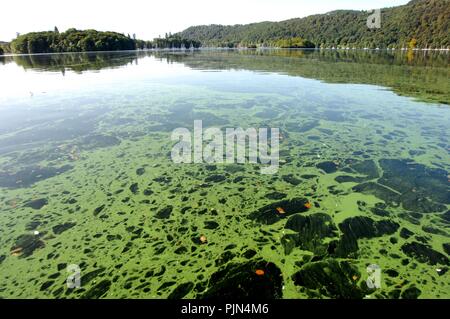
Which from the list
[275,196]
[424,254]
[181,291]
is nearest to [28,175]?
[181,291]

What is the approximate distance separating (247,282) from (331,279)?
1.22 metres

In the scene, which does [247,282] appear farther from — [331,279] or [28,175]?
[28,175]

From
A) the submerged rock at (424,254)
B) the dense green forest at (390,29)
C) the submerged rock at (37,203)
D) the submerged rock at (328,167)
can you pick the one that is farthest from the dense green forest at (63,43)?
the submerged rock at (424,254)

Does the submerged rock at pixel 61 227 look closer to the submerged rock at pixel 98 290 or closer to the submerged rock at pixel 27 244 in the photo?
the submerged rock at pixel 27 244

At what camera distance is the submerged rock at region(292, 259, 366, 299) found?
3713 mm

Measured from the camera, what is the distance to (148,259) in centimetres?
425

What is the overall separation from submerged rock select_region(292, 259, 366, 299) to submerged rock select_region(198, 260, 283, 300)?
13.1 inches

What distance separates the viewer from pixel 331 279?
3920 mm

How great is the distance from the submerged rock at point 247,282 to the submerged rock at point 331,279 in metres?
0.33

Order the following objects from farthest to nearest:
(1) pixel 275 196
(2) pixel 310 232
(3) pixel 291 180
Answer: (3) pixel 291 180, (1) pixel 275 196, (2) pixel 310 232

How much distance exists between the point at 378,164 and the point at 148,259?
6374 mm

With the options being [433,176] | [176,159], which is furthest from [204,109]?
[433,176]

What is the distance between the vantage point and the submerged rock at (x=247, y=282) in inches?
145
